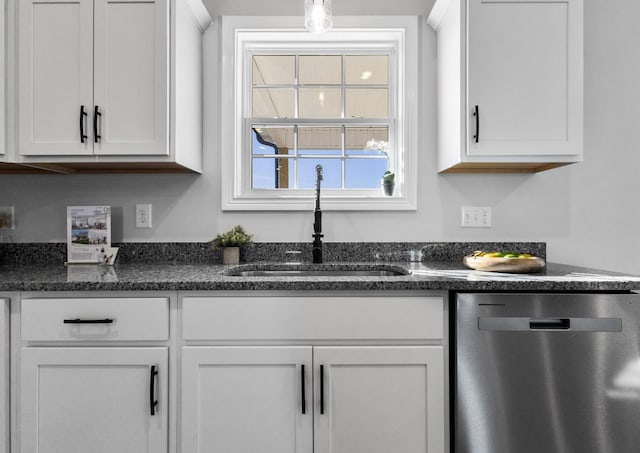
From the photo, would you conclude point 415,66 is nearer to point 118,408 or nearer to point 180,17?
point 180,17

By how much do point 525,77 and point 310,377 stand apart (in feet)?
4.94

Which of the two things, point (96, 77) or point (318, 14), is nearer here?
point (318, 14)

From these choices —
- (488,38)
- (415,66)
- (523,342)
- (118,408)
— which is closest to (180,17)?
(415,66)

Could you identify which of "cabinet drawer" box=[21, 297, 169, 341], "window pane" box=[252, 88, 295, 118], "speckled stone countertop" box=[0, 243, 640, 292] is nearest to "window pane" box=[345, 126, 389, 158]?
"window pane" box=[252, 88, 295, 118]

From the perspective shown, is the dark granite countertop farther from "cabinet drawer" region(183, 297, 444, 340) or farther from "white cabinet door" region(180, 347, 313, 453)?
"white cabinet door" region(180, 347, 313, 453)

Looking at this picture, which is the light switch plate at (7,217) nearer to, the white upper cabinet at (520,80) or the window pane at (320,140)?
the window pane at (320,140)

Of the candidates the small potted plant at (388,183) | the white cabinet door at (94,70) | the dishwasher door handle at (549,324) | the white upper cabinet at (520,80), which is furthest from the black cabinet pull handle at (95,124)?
the dishwasher door handle at (549,324)

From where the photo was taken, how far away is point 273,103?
2271 millimetres

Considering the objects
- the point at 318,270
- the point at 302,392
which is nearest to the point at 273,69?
the point at 318,270

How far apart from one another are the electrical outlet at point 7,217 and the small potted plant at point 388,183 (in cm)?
192

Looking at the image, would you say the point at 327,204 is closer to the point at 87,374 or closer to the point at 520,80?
the point at 520,80

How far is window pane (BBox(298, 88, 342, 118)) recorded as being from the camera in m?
2.28

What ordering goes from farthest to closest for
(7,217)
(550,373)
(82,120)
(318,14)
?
(7,217)
(82,120)
(318,14)
(550,373)

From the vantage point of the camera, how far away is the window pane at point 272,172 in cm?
223
